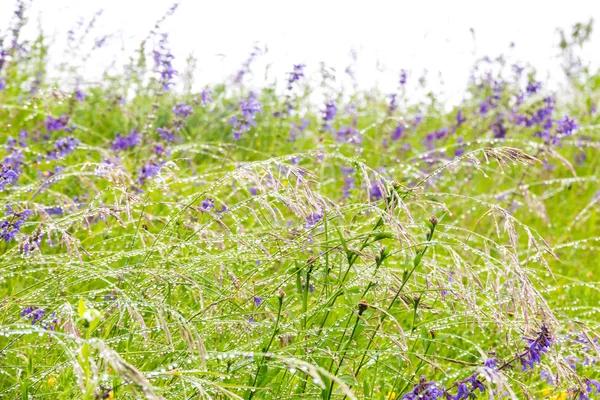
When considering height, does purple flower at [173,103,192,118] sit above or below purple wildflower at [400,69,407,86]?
below

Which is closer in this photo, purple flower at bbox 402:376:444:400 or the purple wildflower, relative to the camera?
purple flower at bbox 402:376:444:400

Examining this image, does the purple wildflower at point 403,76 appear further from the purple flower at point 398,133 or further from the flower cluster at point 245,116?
the flower cluster at point 245,116

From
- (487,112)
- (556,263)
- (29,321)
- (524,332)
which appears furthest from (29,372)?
(487,112)

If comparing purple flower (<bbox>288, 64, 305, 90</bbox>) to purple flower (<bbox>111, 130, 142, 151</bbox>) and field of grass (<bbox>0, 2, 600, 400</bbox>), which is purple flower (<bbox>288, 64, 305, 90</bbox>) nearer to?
field of grass (<bbox>0, 2, 600, 400</bbox>)

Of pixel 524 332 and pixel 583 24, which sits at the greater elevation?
pixel 583 24

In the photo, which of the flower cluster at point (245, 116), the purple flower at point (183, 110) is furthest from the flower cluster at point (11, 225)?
the purple flower at point (183, 110)

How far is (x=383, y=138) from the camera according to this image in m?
5.73

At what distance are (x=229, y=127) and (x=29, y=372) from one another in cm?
373

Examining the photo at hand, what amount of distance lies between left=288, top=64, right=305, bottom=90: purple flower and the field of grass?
0.01 meters

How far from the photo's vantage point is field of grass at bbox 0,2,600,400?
1.90 metres

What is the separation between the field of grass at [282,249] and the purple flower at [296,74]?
0.01 metres

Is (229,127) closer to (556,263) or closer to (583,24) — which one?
(556,263)

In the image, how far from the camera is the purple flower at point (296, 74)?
4156mm

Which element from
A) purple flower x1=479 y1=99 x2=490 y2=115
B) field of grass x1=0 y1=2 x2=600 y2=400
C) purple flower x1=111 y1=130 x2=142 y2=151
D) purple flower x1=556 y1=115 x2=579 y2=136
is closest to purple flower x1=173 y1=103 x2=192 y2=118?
field of grass x1=0 y1=2 x2=600 y2=400
